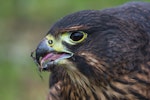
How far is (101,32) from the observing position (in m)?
6.71

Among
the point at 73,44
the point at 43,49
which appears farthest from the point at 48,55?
the point at 73,44

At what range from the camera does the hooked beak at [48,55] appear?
6449 mm

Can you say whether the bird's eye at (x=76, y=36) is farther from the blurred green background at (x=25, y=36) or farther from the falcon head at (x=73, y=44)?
the blurred green background at (x=25, y=36)

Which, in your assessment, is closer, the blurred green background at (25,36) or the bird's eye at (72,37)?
the bird's eye at (72,37)

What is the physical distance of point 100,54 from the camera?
668 centimetres

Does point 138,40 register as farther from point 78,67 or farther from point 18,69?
point 18,69

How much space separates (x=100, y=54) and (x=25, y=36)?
13.9ft

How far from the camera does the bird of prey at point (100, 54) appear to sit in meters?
6.51

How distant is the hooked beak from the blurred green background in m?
2.64

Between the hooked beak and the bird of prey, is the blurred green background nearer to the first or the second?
the bird of prey

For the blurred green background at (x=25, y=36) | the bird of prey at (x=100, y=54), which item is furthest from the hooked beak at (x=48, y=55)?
the blurred green background at (x=25, y=36)

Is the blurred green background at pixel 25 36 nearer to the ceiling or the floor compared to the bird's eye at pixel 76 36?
nearer to the ceiling

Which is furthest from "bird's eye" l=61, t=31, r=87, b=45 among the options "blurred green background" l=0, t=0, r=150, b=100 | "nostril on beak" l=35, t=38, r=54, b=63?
"blurred green background" l=0, t=0, r=150, b=100

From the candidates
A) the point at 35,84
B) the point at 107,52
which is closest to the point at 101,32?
the point at 107,52
